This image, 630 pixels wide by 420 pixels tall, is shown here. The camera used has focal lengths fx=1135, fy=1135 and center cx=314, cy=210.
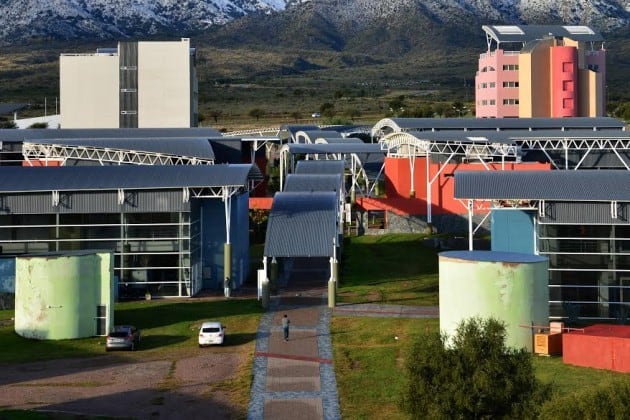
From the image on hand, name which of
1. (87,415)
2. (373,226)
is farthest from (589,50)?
(87,415)

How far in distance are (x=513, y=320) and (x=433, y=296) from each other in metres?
13.2

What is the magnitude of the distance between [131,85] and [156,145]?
27405 millimetres

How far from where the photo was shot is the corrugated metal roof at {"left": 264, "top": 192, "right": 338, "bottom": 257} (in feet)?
166

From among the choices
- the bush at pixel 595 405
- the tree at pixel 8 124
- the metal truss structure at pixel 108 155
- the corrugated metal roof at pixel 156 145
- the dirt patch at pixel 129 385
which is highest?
the tree at pixel 8 124

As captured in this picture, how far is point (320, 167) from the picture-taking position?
75.6 m

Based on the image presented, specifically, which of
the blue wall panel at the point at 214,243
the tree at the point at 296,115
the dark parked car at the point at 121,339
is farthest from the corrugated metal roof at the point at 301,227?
the tree at the point at 296,115

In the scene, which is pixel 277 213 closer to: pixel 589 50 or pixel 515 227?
pixel 515 227

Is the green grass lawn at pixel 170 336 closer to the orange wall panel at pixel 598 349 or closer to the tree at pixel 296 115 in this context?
the orange wall panel at pixel 598 349

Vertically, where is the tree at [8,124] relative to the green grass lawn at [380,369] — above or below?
above

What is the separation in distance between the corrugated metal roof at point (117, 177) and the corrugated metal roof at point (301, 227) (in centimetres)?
246

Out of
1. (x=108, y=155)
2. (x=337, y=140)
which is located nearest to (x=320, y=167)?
(x=108, y=155)

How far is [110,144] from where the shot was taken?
236 feet

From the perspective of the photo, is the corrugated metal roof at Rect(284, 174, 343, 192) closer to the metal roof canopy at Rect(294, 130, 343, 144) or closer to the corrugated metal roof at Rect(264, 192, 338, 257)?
the corrugated metal roof at Rect(264, 192, 338, 257)

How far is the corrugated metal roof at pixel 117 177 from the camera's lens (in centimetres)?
5223
